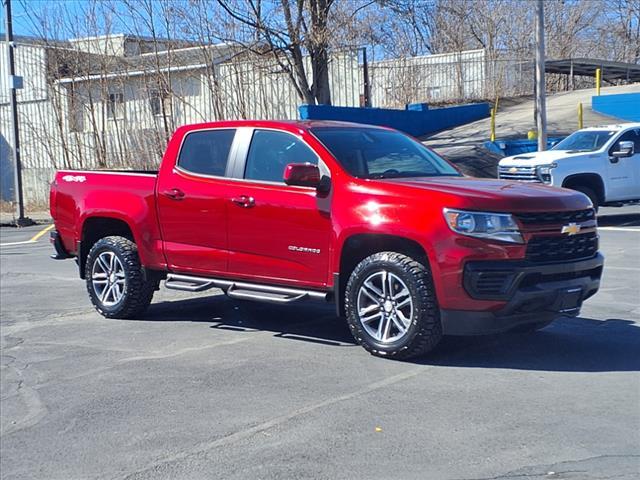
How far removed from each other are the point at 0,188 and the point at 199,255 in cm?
3187

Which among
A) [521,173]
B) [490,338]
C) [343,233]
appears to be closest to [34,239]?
[521,173]

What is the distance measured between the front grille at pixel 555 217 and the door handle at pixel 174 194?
3.38 m

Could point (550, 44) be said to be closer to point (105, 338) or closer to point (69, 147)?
point (69, 147)

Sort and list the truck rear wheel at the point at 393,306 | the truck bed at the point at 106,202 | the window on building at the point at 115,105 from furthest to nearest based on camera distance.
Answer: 1. the window on building at the point at 115,105
2. the truck bed at the point at 106,202
3. the truck rear wheel at the point at 393,306

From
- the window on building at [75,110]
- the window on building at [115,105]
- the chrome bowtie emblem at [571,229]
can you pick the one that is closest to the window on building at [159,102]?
the window on building at [115,105]

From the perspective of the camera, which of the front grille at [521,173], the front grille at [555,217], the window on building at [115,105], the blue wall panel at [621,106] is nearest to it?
the front grille at [555,217]

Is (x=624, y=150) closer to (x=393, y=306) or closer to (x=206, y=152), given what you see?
(x=206, y=152)

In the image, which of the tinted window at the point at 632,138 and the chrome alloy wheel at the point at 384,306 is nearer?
the chrome alloy wheel at the point at 384,306

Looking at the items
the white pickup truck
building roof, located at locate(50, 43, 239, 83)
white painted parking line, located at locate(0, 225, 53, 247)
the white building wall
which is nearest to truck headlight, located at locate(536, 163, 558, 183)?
the white pickup truck

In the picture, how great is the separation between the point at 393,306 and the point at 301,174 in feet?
4.31

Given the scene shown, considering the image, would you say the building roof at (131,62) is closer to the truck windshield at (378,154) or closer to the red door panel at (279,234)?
the truck windshield at (378,154)

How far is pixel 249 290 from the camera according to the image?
7.96 metres

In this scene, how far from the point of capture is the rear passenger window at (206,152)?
8312mm

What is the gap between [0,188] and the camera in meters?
37.6
